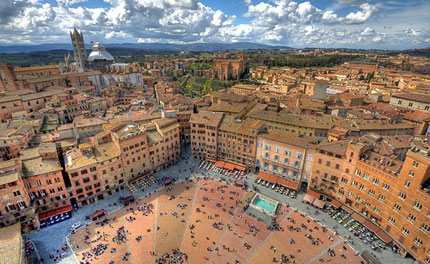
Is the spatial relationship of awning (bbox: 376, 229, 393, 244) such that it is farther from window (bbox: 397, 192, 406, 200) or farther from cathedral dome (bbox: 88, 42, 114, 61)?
cathedral dome (bbox: 88, 42, 114, 61)

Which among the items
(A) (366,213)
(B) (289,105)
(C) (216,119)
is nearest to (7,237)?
(C) (216,119)

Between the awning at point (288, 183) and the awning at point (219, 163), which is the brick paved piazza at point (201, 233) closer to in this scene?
the awning at point (288, 183)

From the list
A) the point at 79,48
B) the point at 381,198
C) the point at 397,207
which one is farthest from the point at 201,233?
the point at 79,48

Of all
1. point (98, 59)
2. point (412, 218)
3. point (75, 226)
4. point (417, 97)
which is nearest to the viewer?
point (412, 218)

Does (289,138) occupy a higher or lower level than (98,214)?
higher

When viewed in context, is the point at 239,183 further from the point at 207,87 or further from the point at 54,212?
the point at 207,87

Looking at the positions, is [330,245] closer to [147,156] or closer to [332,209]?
[332,209]

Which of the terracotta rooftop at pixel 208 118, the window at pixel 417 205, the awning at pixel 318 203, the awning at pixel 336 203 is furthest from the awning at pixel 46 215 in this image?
the window at pixel 417 205

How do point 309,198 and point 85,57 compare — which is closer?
point 309,198
